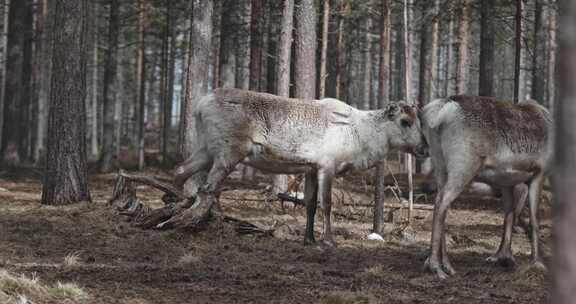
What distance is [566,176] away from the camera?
2.40m

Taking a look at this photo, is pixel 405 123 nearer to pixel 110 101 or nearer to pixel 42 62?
pixel 110 101

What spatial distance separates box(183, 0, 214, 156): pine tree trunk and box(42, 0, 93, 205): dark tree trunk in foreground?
189 centimetres

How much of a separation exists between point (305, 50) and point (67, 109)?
5089mm

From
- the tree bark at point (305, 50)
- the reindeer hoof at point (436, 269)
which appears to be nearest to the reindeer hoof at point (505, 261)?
the reindeer hoof at point (436, 269)

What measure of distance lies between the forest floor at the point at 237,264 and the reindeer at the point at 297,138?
35.5 inches

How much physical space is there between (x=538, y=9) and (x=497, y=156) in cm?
1277

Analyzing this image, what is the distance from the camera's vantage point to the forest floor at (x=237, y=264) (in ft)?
19.8

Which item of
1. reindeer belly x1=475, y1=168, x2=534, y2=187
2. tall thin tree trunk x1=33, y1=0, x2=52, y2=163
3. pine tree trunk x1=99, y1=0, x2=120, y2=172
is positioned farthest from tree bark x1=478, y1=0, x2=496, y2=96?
tall thin tree trunk x1=33, y1=0, x2=52, y2=163

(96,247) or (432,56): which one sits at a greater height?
(432,56)

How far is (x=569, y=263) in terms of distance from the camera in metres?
→ 2.41

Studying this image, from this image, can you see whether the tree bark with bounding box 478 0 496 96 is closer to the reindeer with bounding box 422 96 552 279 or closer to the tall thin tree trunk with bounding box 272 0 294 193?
the tall thin tree trunk with bounding box 272 0 294 193

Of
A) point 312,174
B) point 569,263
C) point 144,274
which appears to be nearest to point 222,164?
point 312,174

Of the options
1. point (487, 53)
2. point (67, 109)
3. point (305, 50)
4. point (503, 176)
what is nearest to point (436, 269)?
point (503, 176)

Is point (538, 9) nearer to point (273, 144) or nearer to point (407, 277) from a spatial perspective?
point (273, 144)
